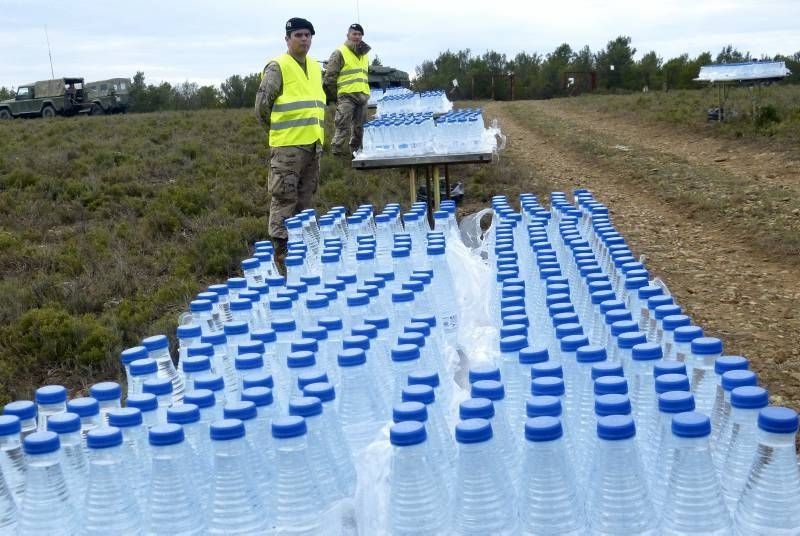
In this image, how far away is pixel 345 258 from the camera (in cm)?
359

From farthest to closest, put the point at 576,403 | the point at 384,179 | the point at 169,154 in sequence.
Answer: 1. the point at 169,154
2. the point at 384,179
3. the point at 576,403

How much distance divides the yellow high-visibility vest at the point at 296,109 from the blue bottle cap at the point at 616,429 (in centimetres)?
560

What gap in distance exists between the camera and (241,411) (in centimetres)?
154

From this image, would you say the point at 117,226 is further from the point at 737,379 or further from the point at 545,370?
the point at 737,379

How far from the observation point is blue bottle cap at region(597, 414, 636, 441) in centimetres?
130

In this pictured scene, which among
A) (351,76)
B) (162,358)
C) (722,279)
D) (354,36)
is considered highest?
(354,36)

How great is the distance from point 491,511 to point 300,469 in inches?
13.9

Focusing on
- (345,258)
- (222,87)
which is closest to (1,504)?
(345,258)

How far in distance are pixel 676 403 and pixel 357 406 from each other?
2.35 ft

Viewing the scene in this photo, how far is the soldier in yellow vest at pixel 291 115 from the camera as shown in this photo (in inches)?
253

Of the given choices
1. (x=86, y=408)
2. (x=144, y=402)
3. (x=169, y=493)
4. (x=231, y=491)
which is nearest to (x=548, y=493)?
(x=231, y=491)

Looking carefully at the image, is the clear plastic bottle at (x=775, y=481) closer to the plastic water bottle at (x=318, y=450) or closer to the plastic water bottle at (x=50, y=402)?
the plastic water bottle at (x=318, y=450)

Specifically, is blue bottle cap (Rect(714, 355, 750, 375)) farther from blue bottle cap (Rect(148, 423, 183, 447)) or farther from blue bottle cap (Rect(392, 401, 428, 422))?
blue bottle cap (Rect(148, 423, 183, 447))

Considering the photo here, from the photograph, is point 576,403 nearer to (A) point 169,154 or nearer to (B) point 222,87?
(A) point 169,154
